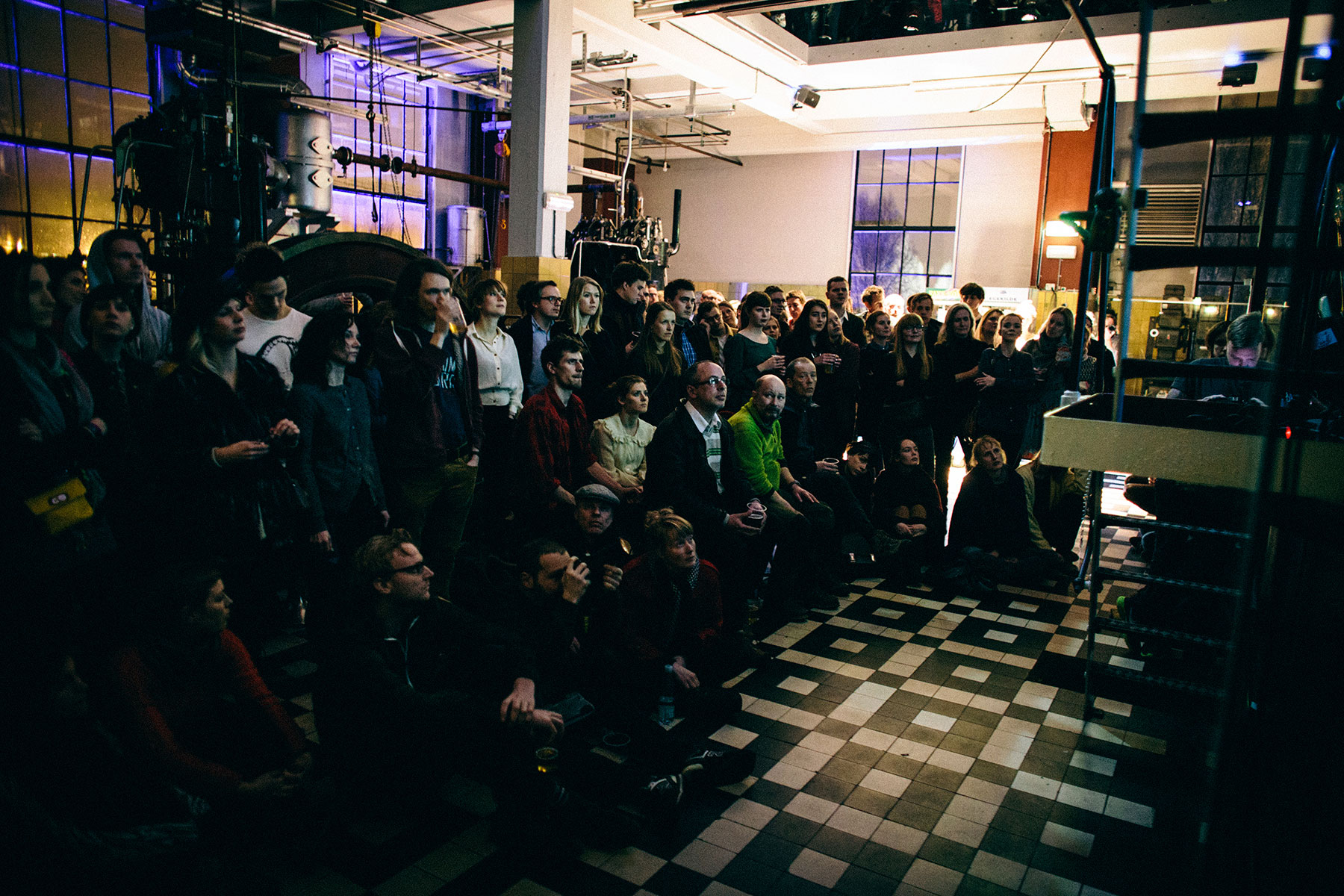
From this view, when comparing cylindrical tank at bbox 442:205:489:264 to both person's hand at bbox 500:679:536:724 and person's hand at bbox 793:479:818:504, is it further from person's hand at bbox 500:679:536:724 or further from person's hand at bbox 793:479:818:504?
person's hand at bbox 500:679:536:724

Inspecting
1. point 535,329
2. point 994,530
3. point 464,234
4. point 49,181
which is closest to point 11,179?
point 49,181

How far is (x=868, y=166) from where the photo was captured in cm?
1538

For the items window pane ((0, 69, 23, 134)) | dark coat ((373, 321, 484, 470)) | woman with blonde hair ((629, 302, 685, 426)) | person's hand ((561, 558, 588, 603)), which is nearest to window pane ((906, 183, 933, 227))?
woman with blonde hair ((629, 302, 685, 426))

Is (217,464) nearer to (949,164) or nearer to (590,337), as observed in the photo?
(590,337)

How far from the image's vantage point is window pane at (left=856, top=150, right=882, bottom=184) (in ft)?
49.9

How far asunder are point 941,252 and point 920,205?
1121 mm

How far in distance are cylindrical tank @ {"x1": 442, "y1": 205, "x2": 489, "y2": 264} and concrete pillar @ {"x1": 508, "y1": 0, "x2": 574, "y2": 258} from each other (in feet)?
18.0

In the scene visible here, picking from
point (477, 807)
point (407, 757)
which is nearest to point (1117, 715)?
point (477, 807)

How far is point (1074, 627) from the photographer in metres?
4.36

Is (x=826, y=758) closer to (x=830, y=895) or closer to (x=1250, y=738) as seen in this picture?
(x=830, y=895)

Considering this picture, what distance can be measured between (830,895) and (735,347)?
352cm

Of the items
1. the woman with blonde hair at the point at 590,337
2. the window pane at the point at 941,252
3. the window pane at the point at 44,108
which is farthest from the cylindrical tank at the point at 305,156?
the window pane at the point at 941,252

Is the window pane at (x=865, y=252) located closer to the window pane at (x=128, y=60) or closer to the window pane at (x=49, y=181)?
the window pane at (x=128, y=60)

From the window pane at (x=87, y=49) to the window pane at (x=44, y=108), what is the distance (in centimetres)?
24
